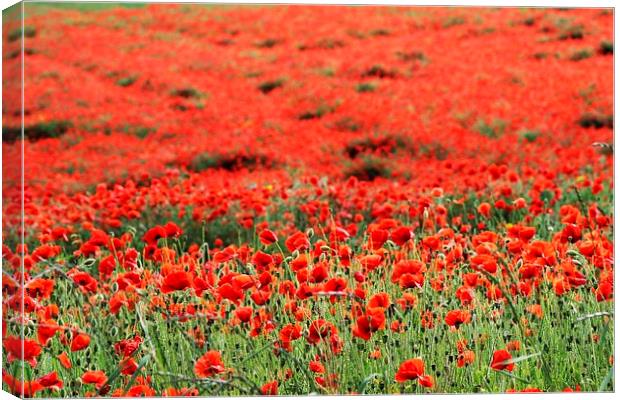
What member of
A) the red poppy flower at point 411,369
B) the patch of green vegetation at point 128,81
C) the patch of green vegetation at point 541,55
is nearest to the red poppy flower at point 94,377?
the red poppy flower at point 411,369

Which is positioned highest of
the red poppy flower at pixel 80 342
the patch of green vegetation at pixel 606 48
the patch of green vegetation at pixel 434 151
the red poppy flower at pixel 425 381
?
the patch of green vegetation at pixel 606 48

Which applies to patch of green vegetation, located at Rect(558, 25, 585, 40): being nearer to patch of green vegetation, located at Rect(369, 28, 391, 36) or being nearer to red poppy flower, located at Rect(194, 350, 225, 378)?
patch of green vegetation, located at Rect(369, 28, 391, 36)

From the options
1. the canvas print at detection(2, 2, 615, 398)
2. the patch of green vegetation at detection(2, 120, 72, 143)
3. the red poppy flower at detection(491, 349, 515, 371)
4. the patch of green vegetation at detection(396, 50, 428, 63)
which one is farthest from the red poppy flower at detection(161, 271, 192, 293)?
the patch of green vegetation at detection(396, 50, 428, 63)

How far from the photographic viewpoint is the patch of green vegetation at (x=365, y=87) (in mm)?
5543

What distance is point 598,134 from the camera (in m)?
4.93

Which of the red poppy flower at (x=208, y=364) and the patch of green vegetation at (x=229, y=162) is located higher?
the patch of green vegetation at (x=229, y=162)

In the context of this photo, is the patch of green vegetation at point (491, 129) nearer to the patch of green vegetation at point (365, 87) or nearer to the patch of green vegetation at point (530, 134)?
the patch of green vegetation at point (530, 134)

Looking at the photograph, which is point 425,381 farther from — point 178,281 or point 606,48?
point 606,48

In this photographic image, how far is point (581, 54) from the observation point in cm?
526

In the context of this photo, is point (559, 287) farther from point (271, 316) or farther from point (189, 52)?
point (189, 52)

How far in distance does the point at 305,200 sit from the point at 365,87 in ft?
3.82

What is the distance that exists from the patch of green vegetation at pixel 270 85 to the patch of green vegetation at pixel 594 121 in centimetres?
160

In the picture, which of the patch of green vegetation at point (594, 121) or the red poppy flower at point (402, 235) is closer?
the red poppy flower at point (402, 235)

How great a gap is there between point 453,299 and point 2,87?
5.24ft
